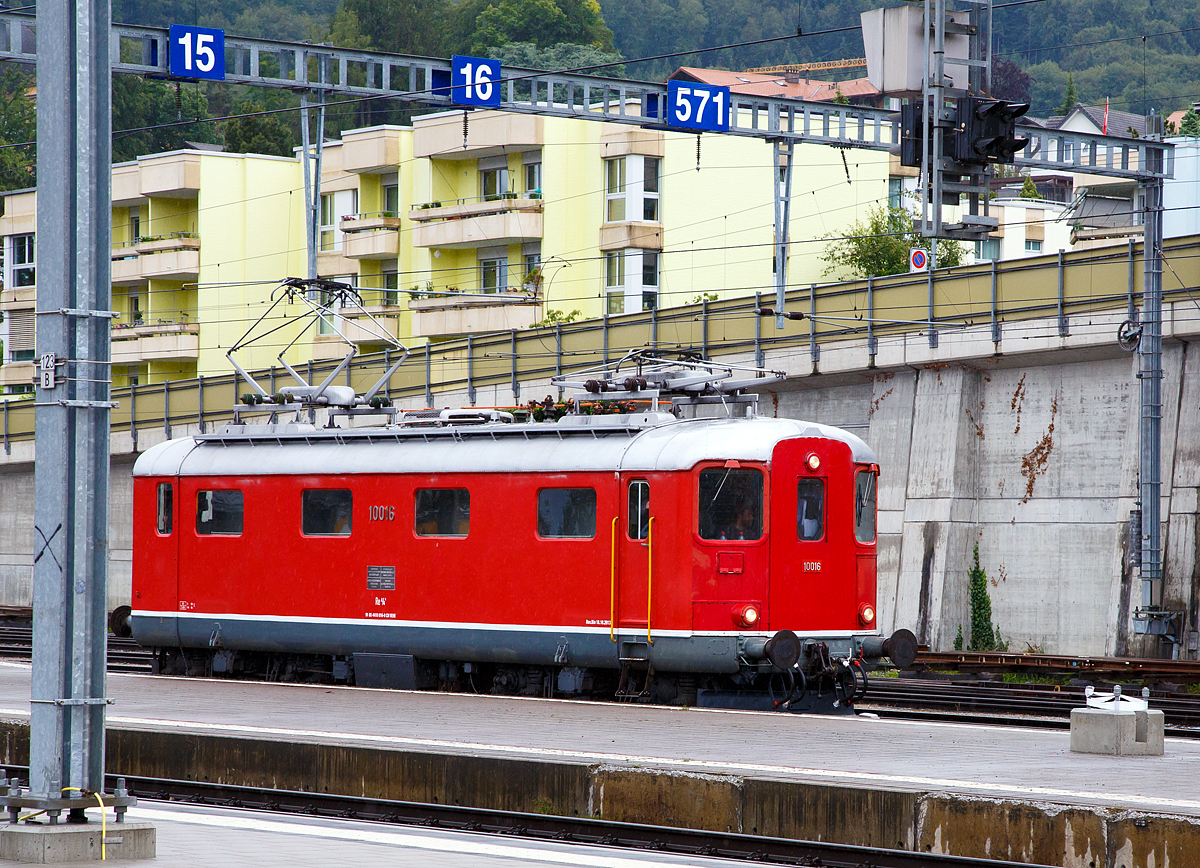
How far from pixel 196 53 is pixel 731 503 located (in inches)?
353

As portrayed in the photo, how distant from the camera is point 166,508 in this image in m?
21.5

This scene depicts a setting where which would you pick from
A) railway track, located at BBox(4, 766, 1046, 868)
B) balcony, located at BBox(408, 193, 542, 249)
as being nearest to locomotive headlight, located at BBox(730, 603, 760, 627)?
railway track, located at BBox(4, 766, 1046, 868)

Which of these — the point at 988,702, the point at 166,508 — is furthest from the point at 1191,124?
the point at 166,508

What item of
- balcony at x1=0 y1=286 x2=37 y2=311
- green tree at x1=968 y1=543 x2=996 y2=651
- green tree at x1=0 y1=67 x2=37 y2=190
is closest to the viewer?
green tree at x1=968 y1=543 x2=996 y2=651

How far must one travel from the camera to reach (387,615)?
1906 cm

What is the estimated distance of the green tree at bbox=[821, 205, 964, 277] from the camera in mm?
52375

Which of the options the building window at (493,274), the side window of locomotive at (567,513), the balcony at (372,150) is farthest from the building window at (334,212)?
the side window of locomotive at (567,513)

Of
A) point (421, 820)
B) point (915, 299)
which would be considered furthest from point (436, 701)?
point (915, 299)

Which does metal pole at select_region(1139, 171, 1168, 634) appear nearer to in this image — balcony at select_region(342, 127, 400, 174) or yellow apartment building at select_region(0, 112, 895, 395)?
yellow apartment building at select_region(0, 112, 895, 395)

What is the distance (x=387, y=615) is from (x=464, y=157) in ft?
114

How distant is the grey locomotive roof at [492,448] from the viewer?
54.9 feet

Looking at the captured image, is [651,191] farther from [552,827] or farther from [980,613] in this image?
[552,827]

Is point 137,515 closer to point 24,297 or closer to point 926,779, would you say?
point 926,779

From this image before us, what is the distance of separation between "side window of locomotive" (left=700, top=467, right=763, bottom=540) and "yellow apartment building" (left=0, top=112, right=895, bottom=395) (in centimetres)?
2667
